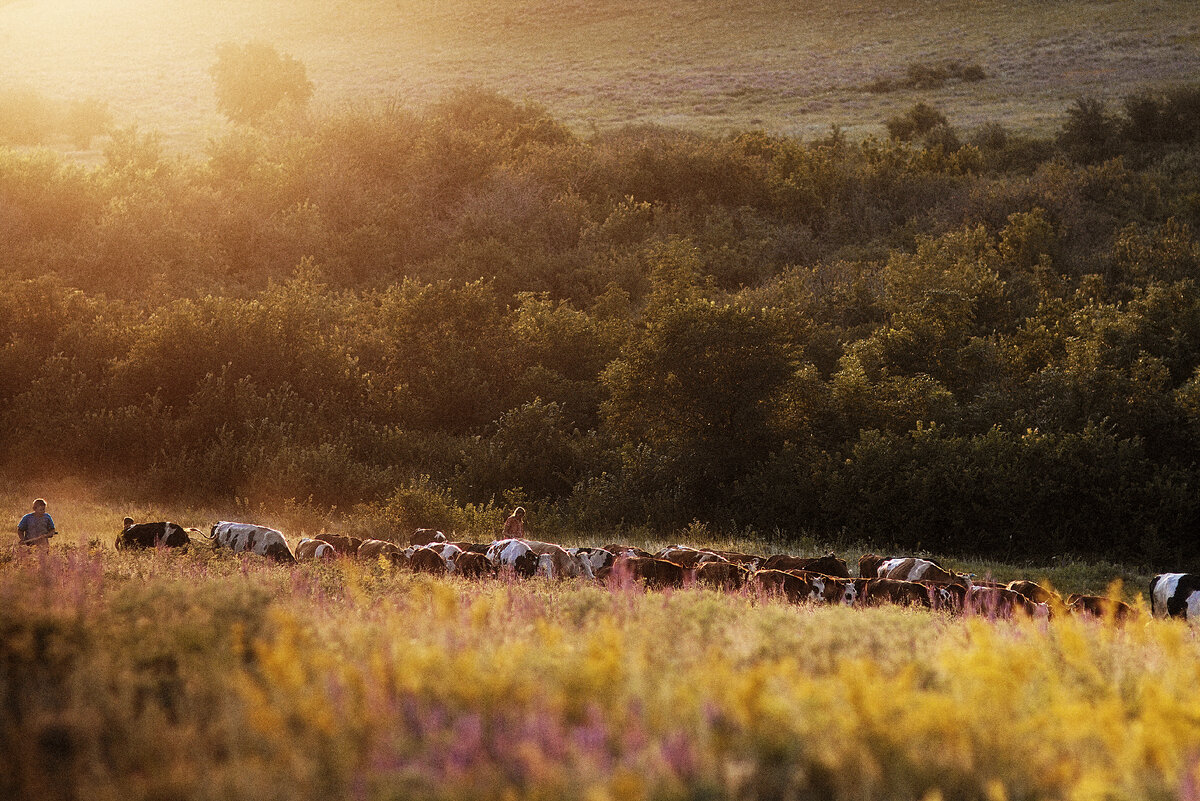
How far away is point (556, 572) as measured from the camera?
49.0 ft

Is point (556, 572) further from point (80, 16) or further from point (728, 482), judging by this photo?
point (80, 16)

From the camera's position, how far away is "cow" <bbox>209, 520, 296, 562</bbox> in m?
16.1

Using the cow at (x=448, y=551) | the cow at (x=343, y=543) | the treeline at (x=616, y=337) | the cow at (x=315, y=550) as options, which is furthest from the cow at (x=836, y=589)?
the treeline at (x=616, y=337)

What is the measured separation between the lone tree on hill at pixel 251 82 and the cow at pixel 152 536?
6088 centimetres

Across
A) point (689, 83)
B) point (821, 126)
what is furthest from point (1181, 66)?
point (689, 83)

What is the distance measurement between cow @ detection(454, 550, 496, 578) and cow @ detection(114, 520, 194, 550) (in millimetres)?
4575

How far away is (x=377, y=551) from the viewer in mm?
16016

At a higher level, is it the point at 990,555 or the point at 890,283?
the point at 890,283

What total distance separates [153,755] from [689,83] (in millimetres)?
93095

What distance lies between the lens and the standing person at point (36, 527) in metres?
13.7

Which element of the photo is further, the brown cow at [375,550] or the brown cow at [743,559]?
the brown cow at [375,550]

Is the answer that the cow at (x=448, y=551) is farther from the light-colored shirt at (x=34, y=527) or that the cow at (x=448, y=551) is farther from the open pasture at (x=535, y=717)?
the open pasture at (x=535, y=717)

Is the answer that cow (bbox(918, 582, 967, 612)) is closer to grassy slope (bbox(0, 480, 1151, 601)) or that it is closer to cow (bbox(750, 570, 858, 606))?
cow (bbox(750, 570, 858, 606))

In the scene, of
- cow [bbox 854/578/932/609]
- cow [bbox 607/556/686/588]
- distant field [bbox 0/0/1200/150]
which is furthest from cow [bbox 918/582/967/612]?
distant field [bbox 0/0/1200/150]
